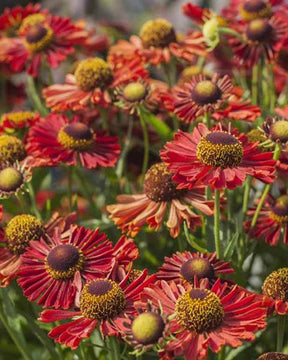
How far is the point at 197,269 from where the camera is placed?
0.88 m

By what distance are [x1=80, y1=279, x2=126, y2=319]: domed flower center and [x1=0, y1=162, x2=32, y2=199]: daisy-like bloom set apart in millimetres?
241

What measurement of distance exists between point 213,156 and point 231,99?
228 mm

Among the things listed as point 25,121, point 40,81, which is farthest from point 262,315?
point 40,81

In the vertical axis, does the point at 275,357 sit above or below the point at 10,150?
below

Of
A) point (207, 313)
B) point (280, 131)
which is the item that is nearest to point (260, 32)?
point (280, 131)

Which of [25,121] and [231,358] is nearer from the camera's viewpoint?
[231,358]

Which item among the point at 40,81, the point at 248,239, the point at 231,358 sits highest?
the point at 40,81

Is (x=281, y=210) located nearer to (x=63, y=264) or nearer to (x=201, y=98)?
(x=201, y=98)

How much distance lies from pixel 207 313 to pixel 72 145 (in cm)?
44

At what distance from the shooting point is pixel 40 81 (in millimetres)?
1544

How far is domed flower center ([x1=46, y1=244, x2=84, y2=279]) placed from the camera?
36.3 inches

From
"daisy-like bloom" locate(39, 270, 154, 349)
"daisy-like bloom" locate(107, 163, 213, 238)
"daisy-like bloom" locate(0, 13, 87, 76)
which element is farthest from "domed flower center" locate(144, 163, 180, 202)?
"daisy-like bloom" locate(0, 13, 87, 76)

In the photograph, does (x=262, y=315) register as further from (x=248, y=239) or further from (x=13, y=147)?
(x=13, y=147)

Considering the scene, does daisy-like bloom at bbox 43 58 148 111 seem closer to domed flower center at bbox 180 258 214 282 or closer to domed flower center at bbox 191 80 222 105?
domed flower center at bbox 191 80 222 105
